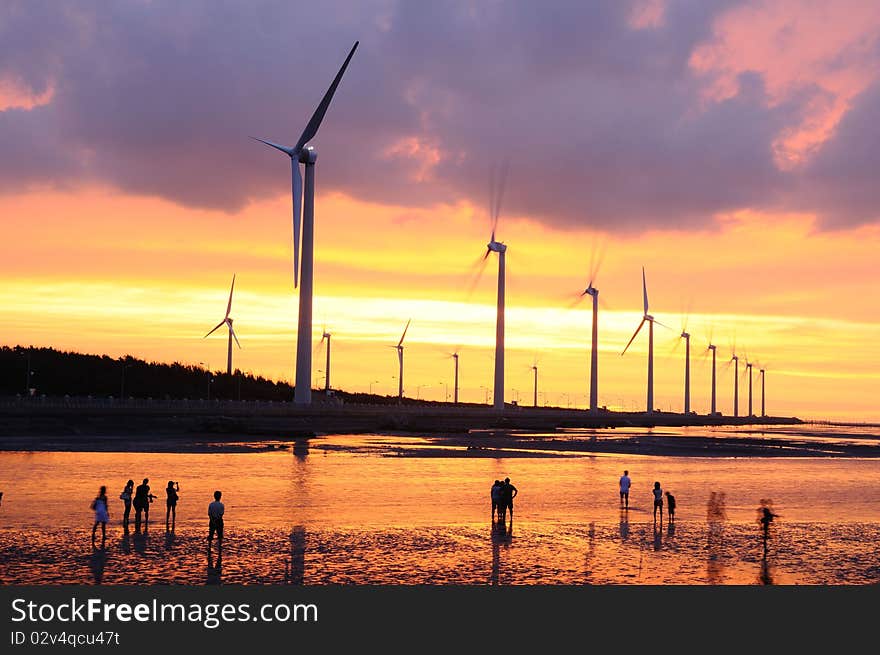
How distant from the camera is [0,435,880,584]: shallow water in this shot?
25656 millimetres

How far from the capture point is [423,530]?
111ft

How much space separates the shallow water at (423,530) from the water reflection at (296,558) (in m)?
0.09

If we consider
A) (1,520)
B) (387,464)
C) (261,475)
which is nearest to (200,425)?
(387,464)

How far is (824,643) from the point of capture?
18.3 metres

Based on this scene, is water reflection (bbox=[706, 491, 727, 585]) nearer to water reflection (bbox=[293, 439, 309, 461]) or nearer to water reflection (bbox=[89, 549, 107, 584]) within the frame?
water reflection (bbox=[89, 549, 107, 584])

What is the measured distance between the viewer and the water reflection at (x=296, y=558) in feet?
80.9

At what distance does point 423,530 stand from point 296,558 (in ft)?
24.0

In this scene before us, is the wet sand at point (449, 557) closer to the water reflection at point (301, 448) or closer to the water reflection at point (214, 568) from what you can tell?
the water reflection at point (214, 568)

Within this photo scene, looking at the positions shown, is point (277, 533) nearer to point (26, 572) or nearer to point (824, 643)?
point (26, 572)

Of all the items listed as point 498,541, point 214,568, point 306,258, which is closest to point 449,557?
point 498,541

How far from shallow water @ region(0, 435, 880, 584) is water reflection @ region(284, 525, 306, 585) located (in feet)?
0.29

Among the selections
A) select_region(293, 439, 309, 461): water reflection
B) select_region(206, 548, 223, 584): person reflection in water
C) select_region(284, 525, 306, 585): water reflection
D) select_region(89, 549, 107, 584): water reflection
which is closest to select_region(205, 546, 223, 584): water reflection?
select_region(206, 548, 223, 584): person reflection in water

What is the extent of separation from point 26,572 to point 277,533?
9441 mm

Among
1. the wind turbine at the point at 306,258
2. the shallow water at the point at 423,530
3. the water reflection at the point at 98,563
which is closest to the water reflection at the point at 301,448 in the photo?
the shallow water at the point at 423,530
